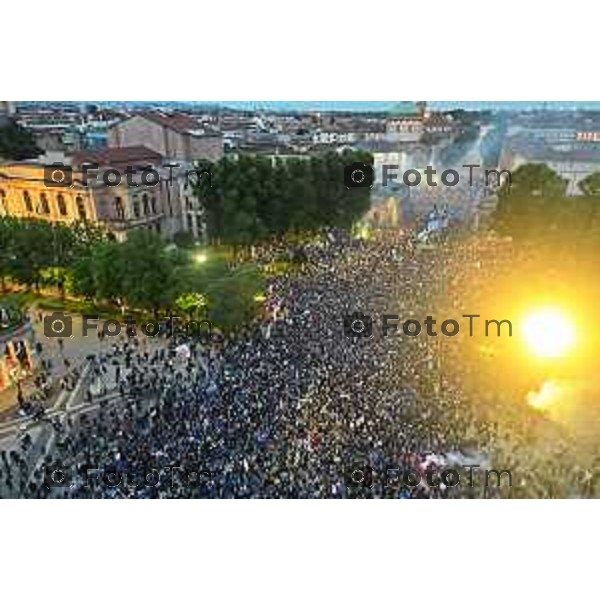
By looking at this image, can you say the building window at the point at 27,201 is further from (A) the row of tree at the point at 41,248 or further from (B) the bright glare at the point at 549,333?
(B) the bright glare at the point at 549,333

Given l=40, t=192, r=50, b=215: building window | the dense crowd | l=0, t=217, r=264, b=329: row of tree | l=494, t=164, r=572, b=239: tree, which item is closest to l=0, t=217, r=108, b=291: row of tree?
l=0, t=217, r=264, b=329: row of tree

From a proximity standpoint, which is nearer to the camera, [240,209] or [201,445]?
[201,445]

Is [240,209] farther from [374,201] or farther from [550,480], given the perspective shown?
[550,480]

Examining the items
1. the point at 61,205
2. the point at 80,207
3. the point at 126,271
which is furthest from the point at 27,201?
the point at 126,271

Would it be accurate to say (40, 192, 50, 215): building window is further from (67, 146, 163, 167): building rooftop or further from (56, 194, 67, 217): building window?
(67, 146, 163, 167): building rooftop

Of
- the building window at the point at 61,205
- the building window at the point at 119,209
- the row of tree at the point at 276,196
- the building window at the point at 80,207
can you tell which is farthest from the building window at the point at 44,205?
the row of tree at the point at 276,196

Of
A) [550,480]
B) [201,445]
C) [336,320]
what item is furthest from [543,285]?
[201,445]
